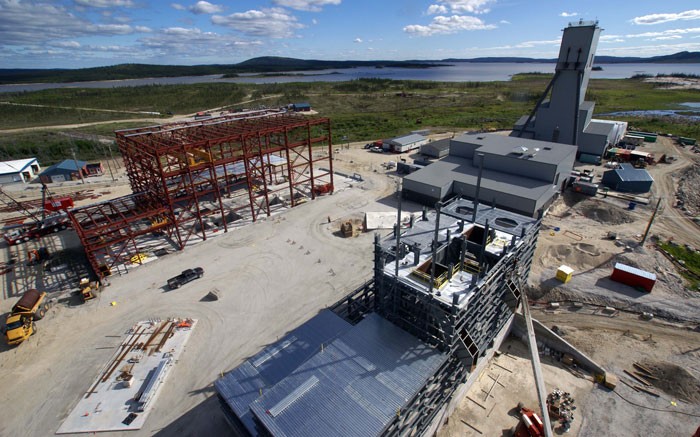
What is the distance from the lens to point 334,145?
8731 cm

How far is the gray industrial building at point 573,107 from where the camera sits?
5978 cm

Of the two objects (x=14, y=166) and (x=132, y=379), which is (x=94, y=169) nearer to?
(x=14, y=166)

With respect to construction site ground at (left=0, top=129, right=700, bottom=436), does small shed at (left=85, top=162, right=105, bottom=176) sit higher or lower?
higher

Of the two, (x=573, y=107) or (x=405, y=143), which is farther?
(x=405, y=143)

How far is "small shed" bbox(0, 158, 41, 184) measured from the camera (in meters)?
62.9

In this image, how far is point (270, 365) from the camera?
21188 millimetres

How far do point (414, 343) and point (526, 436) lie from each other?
9.28 metres

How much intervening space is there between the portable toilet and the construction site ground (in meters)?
0.65

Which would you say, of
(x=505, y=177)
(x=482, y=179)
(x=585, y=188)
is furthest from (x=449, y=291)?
(x=585, y=188)

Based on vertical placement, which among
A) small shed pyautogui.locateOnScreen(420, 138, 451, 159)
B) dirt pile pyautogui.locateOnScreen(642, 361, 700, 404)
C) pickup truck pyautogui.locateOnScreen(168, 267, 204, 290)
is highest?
small shed pyautogui.locateOnScreen(420, 138, 451, 159)

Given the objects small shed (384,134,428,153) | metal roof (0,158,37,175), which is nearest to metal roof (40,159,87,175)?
metal roof (0,158,37,175)

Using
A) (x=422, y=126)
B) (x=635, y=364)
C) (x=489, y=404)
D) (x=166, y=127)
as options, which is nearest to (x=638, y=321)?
(x=635, y=364)

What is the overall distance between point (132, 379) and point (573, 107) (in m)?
78.7

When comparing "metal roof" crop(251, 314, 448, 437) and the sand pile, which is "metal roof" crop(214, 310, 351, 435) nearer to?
"metal roof" crop(251, 314, 448, 437)
